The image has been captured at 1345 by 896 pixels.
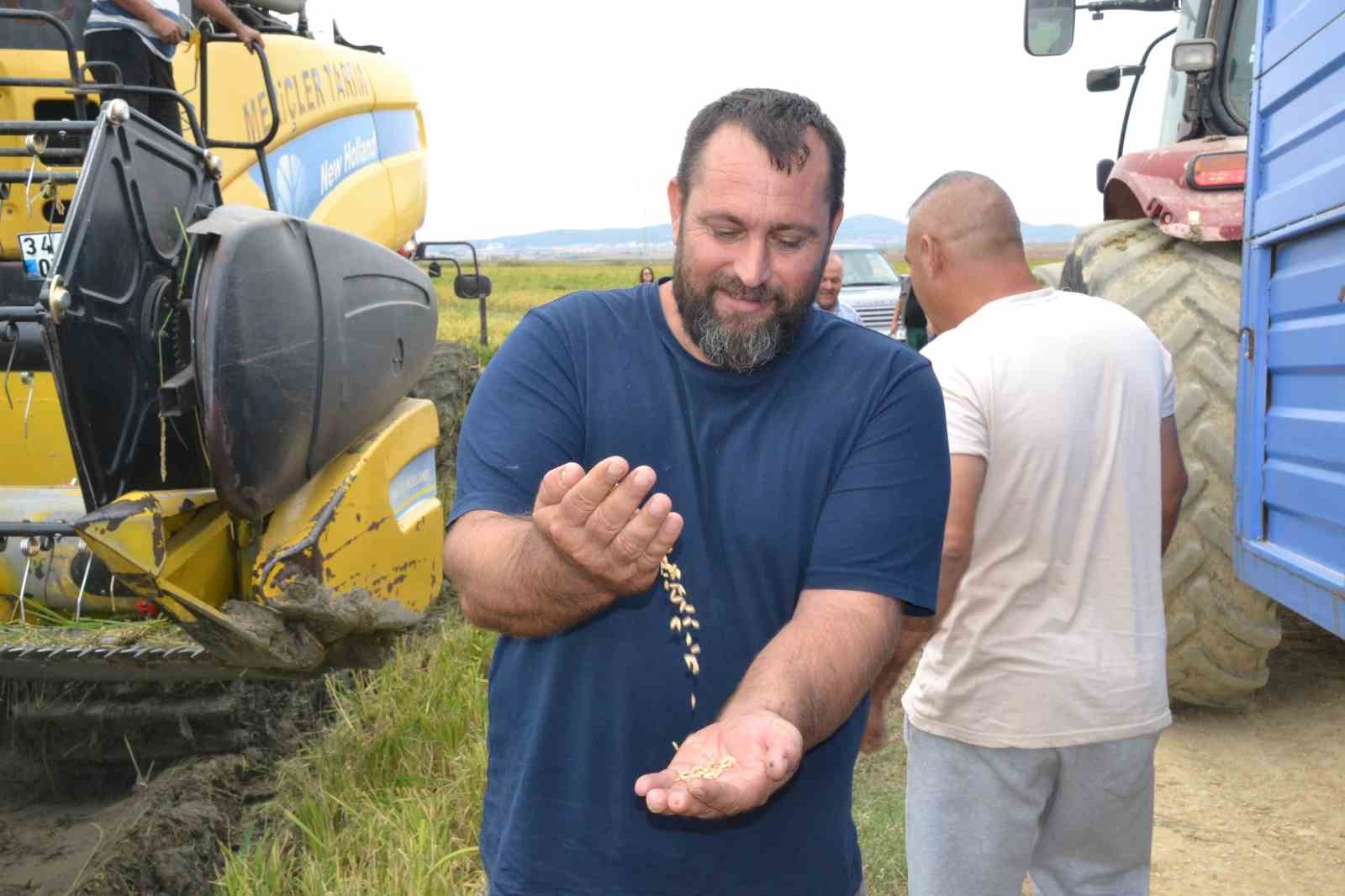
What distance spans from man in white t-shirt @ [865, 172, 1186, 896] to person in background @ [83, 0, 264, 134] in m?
2.44

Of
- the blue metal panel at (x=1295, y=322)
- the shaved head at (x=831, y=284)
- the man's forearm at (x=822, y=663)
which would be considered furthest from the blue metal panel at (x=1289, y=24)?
the shaved head at (x=831, y=284)

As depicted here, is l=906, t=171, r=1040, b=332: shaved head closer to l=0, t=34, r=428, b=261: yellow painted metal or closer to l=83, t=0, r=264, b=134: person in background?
l=83, t=0, r=264, b=134: person in background

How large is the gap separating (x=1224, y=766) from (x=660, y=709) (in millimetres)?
3296

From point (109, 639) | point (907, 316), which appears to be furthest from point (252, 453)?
point (907, 316)

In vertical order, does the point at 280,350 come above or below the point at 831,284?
above

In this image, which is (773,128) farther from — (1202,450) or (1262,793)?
(1262,793)

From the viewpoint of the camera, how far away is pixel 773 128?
210cm

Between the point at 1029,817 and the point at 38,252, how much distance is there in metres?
3.22

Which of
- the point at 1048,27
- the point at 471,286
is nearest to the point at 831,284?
the point at 1048,27

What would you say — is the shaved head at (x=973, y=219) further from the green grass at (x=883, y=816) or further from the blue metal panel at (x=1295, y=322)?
the green grass at (x=883, y=816)

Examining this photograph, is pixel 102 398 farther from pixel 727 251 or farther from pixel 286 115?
pixel 286 115

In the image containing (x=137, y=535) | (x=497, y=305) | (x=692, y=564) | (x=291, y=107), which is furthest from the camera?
(x=497, y=305)

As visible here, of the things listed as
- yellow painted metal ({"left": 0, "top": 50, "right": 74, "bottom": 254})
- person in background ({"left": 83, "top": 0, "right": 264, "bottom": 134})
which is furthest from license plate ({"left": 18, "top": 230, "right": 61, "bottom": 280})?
person in background ({"left": 83, "top": 0, "right": 264, "bottom": 134})

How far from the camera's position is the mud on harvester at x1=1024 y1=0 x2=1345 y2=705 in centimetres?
338
